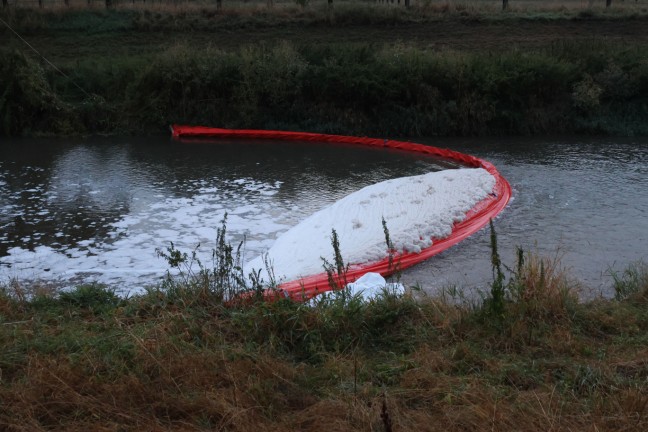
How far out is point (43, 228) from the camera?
28.4 feet

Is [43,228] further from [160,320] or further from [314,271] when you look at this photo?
[160,320]

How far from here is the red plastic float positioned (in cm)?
618

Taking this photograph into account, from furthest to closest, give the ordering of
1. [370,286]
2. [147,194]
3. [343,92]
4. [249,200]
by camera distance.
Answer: [343,92] → [147,194] → [249,200] → [370,286]

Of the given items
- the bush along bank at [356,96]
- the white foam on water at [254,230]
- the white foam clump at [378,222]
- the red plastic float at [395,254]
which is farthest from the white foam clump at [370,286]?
the bush along bank at [356,96]

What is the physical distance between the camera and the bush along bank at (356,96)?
624 inches

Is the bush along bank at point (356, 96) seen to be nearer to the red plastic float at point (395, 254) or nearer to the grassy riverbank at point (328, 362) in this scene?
the red plastic float at point (395, 254)

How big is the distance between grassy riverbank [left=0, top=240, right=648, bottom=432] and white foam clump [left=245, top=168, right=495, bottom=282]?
5.96 ft

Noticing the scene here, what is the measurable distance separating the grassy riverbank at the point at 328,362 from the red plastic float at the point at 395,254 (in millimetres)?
529

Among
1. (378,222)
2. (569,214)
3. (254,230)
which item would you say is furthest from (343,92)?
(378,222)

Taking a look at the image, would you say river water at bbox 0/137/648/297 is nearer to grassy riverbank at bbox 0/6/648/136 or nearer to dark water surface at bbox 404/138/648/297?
dark water surface at bbox 404/138/648/297

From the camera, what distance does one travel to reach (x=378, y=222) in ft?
26.0

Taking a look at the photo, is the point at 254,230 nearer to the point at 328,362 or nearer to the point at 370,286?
→ the point at 370,286

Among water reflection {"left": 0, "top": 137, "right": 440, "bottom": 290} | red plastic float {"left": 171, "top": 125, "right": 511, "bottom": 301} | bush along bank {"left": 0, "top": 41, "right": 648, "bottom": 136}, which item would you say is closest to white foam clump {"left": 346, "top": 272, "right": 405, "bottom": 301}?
red plastic float {"left": 171, "top": 125, "right": 511, "bottom": 301}

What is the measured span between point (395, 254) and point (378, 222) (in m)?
0.77
